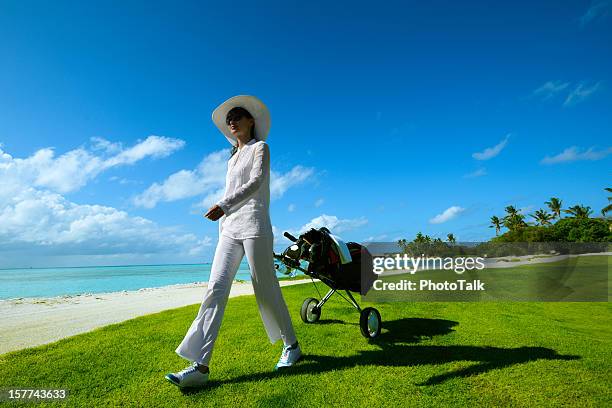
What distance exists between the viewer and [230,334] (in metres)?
5.18

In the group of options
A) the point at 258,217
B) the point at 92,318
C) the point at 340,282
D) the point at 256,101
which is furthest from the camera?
the point at 92,318

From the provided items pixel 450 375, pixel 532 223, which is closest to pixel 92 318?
pixel 450 375

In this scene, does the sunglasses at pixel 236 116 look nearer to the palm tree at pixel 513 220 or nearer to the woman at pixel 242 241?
the woman at pixel 242 241

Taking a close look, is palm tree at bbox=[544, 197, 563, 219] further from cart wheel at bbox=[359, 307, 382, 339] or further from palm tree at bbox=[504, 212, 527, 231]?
cart wheel at bbox=[359, 307, 382, 339]

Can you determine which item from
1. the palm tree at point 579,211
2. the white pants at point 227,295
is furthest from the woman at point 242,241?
the palm tree at point 579,211

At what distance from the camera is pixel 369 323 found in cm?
502

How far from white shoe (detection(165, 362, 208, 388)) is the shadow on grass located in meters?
0.06

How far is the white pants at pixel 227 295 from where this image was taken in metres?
3.29

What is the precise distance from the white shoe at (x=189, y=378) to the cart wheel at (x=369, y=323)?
7.38 ft

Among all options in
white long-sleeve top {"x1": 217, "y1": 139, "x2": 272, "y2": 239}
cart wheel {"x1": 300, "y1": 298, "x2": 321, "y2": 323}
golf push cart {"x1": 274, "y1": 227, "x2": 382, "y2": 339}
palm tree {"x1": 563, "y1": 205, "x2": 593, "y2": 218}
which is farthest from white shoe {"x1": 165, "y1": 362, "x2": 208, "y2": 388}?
palm tree {"x1": 563, "y1": 205, "x2": 593, "y2": 218}

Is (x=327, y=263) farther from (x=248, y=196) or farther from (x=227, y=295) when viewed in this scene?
(x=248, y=196)

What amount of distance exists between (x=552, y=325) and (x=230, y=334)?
17.1ft

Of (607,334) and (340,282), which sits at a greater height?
(340,282)

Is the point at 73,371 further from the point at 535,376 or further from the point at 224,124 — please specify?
the point at 535,376
